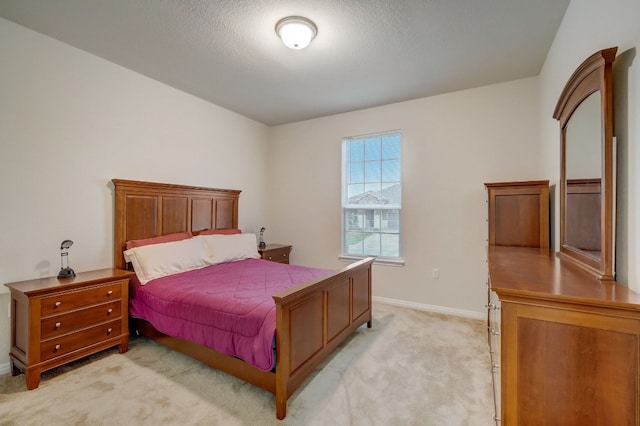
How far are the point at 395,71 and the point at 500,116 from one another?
1353 millimetres

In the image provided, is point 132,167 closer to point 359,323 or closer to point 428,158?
point 359,323

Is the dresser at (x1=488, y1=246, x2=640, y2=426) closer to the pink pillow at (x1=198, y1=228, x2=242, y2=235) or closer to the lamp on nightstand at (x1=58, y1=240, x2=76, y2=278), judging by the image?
the lamp on nightstand at (x1=58, y1=240, x2=76, y2=278)

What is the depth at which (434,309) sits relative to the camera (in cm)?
361

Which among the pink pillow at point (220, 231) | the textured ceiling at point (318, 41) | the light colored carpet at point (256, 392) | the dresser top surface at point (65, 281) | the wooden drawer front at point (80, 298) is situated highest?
the textured ceiling at point (318, 41)

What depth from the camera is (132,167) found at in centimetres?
310

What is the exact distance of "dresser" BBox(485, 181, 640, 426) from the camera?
981 millimetres

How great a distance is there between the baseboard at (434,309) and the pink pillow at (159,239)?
2.62 meters

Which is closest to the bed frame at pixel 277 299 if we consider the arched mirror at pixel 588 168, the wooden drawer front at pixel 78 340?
the wooden drawer front at pixel 78 340

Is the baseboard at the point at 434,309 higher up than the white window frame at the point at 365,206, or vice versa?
the white window frame at the point at 365,206

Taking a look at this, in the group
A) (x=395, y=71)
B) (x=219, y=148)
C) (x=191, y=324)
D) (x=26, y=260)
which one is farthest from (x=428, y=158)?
(x=26, y=260)

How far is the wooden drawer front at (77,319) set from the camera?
2139 mm

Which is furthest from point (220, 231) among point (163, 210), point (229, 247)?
point (163, 210)

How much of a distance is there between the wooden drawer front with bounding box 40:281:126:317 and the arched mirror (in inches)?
131

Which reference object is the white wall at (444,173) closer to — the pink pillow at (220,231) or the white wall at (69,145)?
the pink pillow at (220,231)
